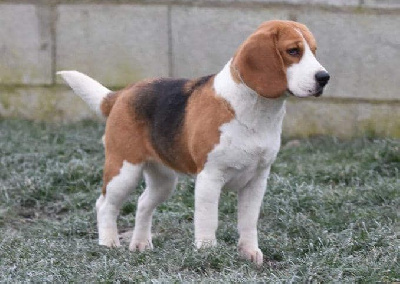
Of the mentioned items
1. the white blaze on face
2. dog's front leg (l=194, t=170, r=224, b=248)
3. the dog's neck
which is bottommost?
dog's front leg (l=194, t=170, r=224, b=248)

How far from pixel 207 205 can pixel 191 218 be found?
61.4 inches

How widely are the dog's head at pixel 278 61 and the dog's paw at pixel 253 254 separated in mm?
965

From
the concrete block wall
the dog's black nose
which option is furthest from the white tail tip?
the concrete block wall

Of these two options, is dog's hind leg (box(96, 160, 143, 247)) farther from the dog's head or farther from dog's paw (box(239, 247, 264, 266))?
the dog's head

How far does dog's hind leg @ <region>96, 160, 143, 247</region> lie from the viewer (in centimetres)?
583

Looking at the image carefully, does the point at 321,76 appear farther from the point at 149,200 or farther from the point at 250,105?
the point at 149,200

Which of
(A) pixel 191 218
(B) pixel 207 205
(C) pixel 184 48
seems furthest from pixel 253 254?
(C) pixel 184 48

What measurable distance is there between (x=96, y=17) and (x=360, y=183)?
3.43 meters

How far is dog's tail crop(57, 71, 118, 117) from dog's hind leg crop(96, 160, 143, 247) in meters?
0.46

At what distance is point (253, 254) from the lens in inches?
215

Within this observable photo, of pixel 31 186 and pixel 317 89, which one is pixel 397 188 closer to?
pixel 317 89

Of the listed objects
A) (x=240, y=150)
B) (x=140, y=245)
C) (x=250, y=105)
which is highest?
(x=250, y=105)

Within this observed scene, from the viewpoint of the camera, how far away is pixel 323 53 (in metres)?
9.20

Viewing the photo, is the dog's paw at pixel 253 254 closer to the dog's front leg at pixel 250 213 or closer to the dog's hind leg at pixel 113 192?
the dog's front leg at pixel 250 213
